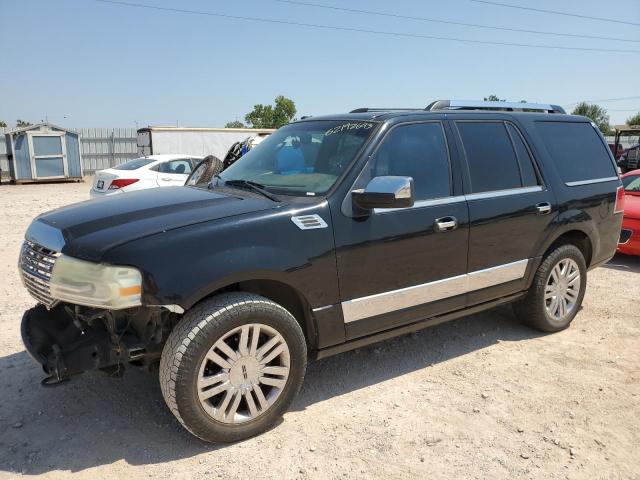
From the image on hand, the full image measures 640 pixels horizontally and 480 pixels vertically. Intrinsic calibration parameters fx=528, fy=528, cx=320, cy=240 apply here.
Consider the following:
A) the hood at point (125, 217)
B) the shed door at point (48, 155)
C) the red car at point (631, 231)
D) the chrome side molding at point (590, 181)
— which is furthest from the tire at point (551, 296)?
the shed door at point (48, 155)

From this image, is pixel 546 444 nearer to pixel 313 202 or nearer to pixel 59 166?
pixel 313 202

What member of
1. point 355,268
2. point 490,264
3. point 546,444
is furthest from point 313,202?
point 546,444

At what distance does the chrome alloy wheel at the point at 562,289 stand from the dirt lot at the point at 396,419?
266mm

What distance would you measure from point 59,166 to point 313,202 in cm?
2208

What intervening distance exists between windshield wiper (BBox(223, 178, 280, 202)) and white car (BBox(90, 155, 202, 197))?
22.8 feet

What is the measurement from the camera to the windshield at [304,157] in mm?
3586

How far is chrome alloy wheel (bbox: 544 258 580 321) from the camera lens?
4.76 metres

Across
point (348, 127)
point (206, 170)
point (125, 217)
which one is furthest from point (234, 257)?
point (206, 170)

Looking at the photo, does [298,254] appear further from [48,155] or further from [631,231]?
[48,155]

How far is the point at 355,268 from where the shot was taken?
3.41m

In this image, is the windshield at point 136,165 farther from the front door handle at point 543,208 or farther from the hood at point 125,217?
the front door handle at point 543,208

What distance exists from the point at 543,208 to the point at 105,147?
2720 cm

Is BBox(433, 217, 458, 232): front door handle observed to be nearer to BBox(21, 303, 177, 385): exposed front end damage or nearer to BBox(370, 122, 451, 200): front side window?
BBox(370, 122, 451, 200): front side window

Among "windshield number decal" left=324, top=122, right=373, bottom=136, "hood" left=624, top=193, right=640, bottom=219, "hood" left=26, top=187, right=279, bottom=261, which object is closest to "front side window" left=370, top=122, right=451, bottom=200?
"windshield number decal" left=324, top=122, right=373, bottom=136
